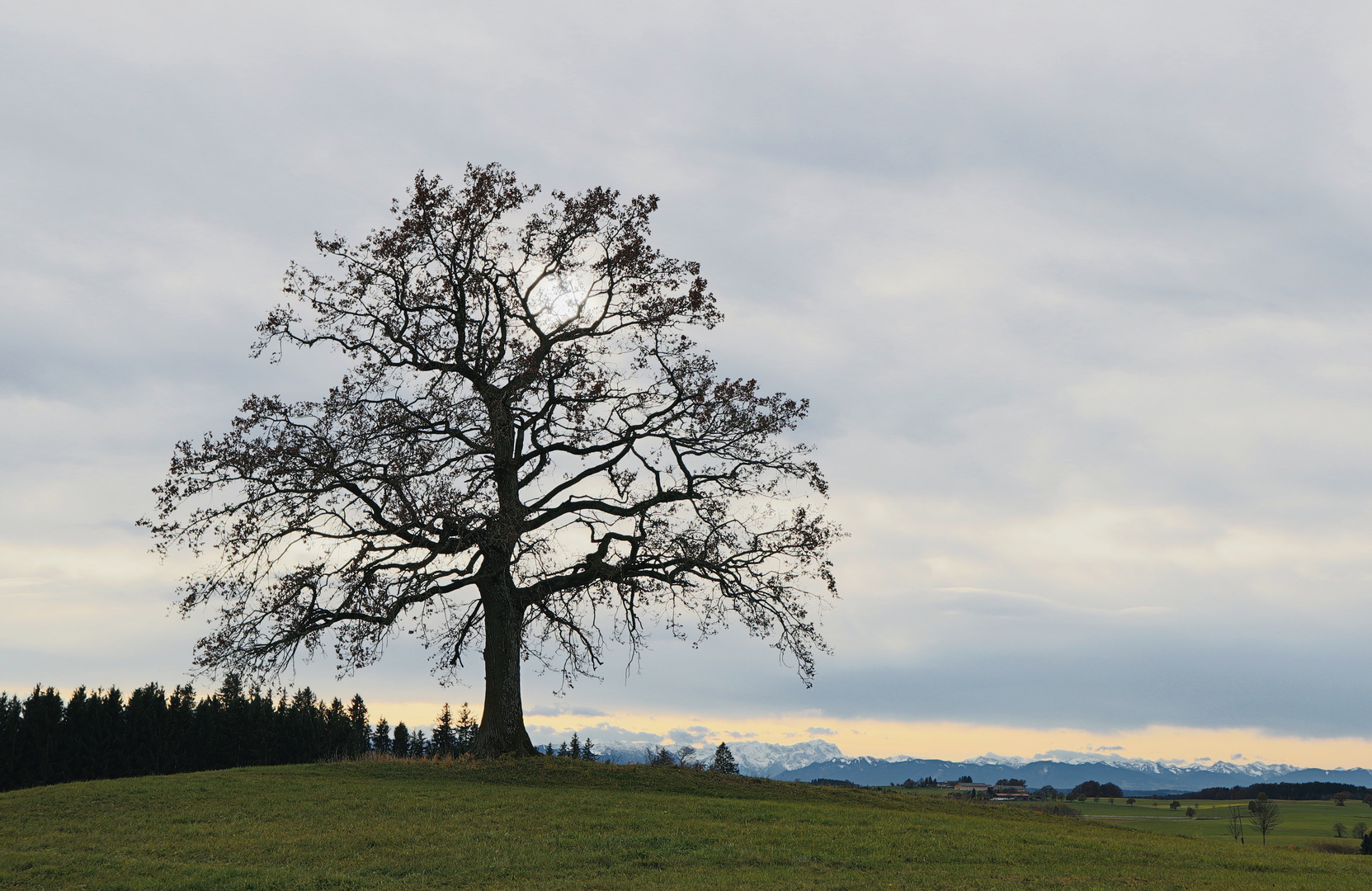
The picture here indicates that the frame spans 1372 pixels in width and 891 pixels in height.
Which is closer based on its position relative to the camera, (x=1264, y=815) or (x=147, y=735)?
(x=147, y=735)

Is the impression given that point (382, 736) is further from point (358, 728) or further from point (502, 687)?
point (502, 687)

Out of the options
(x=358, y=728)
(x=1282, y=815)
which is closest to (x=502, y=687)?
(x=358, y=728)

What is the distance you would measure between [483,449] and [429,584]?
4312mm

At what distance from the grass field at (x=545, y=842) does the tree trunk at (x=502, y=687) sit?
1918mm

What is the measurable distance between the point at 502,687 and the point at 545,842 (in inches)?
444

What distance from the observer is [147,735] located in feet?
245

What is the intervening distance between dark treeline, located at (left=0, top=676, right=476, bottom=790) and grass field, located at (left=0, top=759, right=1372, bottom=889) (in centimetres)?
4151

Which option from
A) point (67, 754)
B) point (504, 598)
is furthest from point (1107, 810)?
point (504, 598)

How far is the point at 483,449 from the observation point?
26.4 m

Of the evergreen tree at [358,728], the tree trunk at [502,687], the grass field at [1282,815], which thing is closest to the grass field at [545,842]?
the tree trunk at [502,687]

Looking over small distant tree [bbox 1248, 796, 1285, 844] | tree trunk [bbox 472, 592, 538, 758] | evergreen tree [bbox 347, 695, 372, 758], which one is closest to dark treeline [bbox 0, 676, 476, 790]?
evergreen tree [bbox 347, 695, 372, 758]

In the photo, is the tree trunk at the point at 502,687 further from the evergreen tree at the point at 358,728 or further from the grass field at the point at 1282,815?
the grass field at the point at 1282,815

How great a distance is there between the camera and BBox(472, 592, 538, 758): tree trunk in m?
26.9

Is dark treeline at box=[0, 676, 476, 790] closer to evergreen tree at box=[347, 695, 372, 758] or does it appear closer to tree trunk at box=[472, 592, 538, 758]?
evergreen tree at box=[347, 695, 372, 758]
